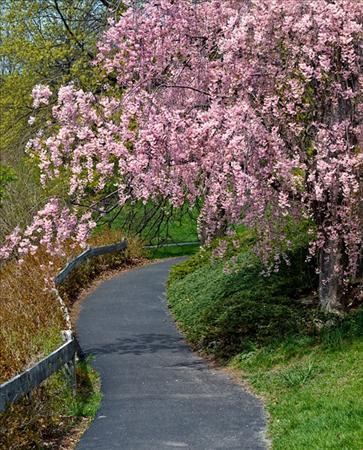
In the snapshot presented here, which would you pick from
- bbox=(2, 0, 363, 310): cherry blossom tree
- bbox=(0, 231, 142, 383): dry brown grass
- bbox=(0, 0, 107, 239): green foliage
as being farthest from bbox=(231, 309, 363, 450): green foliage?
bbox=(0, 0, 107, 239): green foliage

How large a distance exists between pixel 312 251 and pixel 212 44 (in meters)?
3.68

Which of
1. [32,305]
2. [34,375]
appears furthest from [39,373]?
[32,305]

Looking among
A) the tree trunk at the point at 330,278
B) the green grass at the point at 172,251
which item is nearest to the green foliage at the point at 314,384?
the tree trunk at the point at 330,278

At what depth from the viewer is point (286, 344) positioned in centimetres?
1240

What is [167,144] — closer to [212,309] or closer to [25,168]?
[212,309]

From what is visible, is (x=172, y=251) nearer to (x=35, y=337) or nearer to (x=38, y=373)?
(x=35, y=337)

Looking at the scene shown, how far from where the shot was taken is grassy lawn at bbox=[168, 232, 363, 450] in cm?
846

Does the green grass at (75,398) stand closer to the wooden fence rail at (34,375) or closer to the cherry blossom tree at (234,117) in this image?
the wooden fence rail at (34,375)

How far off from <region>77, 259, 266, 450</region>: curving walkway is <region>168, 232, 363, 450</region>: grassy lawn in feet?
1.22

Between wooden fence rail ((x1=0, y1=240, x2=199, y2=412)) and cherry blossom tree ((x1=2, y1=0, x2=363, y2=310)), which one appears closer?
wooden fence rail ((x1=0, y1=240, x2=199, y2=412))

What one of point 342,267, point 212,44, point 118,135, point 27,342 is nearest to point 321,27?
point 212,44

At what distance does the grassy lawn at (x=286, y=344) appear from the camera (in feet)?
27.8

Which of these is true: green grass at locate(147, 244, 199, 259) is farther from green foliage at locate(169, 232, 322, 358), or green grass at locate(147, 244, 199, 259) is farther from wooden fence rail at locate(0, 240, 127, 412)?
wooden fence rail at locate(0, 240, 127, 412)

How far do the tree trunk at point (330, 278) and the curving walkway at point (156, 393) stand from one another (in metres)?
2.39
